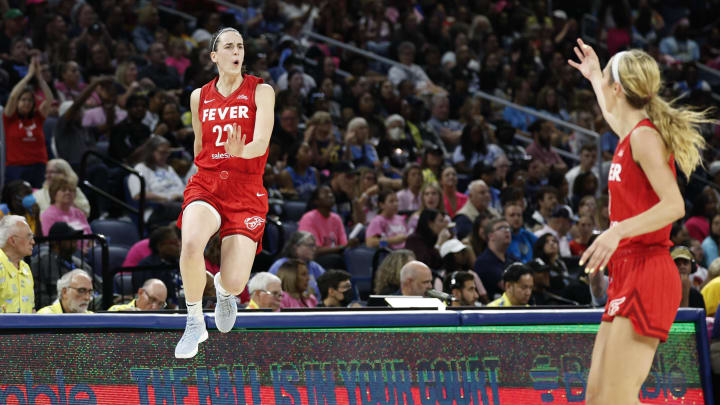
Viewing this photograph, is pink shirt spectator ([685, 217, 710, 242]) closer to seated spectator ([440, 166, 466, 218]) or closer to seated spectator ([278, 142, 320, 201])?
seated spectator ([440, 166, 466, 218])

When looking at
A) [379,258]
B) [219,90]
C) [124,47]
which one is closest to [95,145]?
[124,47]

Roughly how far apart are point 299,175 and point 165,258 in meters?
3.07

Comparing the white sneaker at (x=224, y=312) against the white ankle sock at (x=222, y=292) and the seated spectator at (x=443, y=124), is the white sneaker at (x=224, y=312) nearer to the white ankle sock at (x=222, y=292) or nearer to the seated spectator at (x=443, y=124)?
the white ankle sock at (x=222, y=292)

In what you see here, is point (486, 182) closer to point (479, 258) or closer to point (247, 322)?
point (479, 258)

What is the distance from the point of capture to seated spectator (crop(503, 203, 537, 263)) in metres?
10.3

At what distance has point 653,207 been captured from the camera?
4.12 metres

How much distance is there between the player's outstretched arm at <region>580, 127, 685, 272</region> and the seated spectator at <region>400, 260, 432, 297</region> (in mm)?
3915

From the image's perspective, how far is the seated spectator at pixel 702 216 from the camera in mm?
11734

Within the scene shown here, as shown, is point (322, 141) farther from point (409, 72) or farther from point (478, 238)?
Answer: point (409, 72)

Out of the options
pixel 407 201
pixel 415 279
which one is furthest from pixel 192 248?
pixel 407 201

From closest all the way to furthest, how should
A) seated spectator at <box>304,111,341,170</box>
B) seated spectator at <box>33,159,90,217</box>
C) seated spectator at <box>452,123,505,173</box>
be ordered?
seated spectator at <box>33,159,90,217</box>
seated spectator at <box>304,111,341,170</box>
seated spectator at <box>452,123,505,173</box>

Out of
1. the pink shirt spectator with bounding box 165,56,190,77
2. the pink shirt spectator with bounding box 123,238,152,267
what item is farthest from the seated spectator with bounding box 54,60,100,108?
the pink shirt spectator with bounding box 123,238,152,267

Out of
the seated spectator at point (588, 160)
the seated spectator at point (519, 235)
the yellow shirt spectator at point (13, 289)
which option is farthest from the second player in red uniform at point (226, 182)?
the seated spectator at point (588, 160)

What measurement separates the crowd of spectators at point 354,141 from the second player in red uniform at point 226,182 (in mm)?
2109
